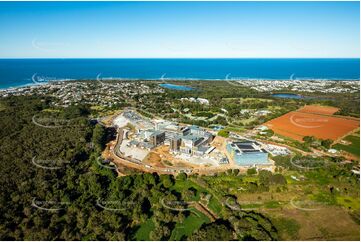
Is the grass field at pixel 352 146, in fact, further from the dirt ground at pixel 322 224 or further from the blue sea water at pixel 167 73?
the blue sea water at pixel 167 73

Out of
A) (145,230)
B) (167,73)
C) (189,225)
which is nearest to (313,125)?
(189,225)

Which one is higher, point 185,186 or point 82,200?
point 82,200

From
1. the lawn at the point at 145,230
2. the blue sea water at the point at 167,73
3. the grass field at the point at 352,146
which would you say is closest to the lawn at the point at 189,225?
the lawn at the point at 145,230

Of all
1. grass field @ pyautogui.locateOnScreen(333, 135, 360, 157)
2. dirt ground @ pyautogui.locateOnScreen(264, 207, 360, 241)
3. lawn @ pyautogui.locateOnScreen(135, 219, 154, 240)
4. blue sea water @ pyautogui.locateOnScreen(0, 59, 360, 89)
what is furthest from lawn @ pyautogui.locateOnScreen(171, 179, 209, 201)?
blue sea water @ pyautogui.locateOnScreen(0, 59, 360, 89)

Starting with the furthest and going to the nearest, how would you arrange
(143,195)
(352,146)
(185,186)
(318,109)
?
(318,109)
(352,146)
(185,186)
(143,195)

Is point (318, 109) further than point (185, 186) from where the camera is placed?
Yes

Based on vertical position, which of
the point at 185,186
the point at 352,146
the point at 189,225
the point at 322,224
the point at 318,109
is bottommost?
the point at 189,225

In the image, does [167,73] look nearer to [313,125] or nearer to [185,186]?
[313,125]
